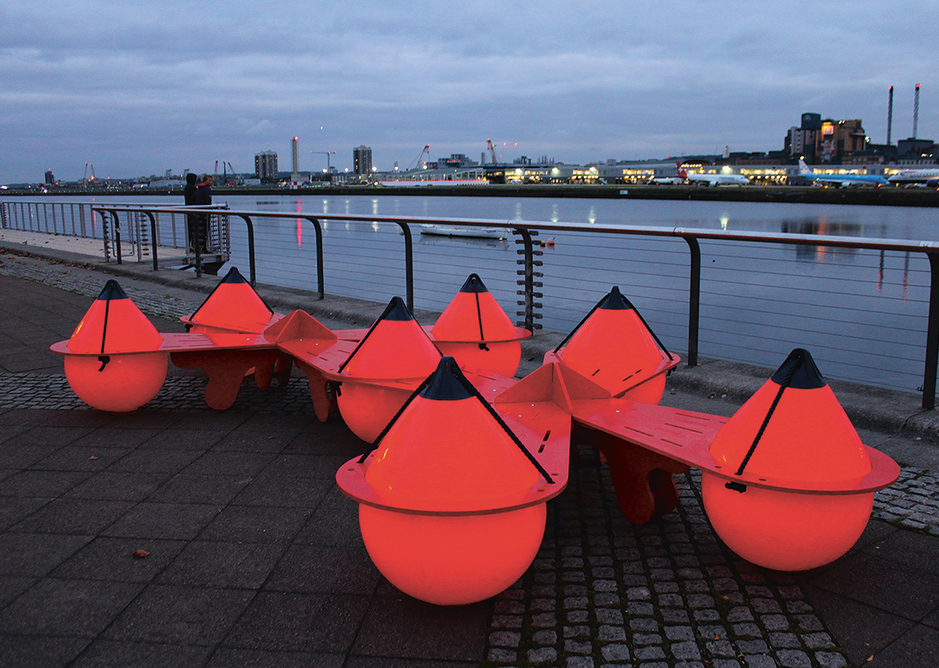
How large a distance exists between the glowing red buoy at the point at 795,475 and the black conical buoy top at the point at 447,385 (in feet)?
3.76

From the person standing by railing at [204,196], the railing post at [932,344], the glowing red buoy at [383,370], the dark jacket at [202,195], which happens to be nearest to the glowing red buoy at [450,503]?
the glowing red buoy at [383,370]

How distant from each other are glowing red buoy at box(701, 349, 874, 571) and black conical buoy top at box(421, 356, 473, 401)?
1.15 m

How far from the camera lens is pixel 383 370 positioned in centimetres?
415

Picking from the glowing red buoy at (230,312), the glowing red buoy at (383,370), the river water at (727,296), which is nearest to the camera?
the glowing red buoy at (383,370)

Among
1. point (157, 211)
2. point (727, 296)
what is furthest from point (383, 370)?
point (727, 296)

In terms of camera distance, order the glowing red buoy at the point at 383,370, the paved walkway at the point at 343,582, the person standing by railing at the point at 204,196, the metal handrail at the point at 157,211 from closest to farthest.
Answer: the paved walkway at the point at 343,582 → the glowing red buoy at the point at 383,370 → the metal handrail at the point at 157,211 → the person standing by railing at the point at 204,196

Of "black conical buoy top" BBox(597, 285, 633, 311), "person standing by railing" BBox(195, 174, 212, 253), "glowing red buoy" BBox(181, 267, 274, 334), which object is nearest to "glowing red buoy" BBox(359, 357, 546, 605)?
"black conical buoy top" BBox(597, 285, 633, 311)

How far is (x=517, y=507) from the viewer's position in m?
2.44

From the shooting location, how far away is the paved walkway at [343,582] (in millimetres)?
2416

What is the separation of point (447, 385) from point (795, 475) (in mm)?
1384

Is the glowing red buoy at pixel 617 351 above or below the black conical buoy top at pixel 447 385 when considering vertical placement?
below

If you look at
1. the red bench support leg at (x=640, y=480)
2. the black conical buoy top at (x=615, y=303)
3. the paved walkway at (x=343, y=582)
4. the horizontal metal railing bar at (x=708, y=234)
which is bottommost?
the paved walkway at (x=343, y=582)

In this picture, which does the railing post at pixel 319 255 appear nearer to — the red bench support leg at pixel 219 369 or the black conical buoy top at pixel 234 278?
the black conical buoy top at pixel 234 278

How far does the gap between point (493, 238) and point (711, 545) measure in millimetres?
52912
